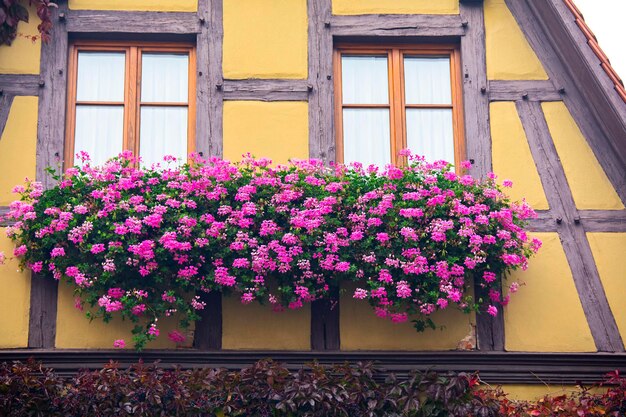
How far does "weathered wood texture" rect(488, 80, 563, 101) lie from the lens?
8969 millimetres

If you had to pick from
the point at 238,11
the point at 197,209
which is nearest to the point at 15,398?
the point at 197,209

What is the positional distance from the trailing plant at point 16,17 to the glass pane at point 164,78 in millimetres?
860

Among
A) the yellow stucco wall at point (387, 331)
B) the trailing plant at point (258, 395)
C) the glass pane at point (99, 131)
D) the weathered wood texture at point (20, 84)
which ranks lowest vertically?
the trailing plant at point (258, 395)

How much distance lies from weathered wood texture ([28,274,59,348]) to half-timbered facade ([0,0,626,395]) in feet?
0.04

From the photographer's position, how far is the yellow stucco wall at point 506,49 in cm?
905

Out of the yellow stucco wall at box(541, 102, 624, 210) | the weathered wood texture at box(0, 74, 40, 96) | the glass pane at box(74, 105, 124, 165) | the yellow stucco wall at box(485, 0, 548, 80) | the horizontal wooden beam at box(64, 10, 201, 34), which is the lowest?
the yellow stucco wall at box(541, 102, 624, 210)

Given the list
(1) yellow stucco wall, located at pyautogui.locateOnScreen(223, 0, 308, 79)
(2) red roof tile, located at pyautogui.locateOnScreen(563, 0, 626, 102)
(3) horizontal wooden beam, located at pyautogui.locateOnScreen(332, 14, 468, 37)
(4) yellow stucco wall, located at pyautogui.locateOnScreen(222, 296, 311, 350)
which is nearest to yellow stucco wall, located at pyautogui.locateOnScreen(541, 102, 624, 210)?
(2) red roof tile, located at pyautogui.locateOnScreen(563, 0, 626, 102)

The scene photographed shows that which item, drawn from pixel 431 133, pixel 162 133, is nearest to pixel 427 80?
pixel 431 133

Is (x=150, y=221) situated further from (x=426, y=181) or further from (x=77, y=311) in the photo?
(x=426, y=181)

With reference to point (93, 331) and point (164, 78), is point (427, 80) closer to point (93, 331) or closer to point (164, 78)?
point (164, 78)

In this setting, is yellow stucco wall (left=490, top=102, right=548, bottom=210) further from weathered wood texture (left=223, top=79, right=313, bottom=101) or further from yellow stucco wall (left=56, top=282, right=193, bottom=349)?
yellow stucco wall (left=56, top=282, right=193, bottom=349)

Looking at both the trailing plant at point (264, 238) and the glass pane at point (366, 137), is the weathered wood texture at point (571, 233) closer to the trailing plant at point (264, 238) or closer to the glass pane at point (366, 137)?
the trailing plant at point (264, 238)

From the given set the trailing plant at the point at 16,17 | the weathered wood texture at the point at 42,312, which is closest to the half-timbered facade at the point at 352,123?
the weathered wood texture at the point at 42,312

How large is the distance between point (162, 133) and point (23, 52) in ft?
4.35
